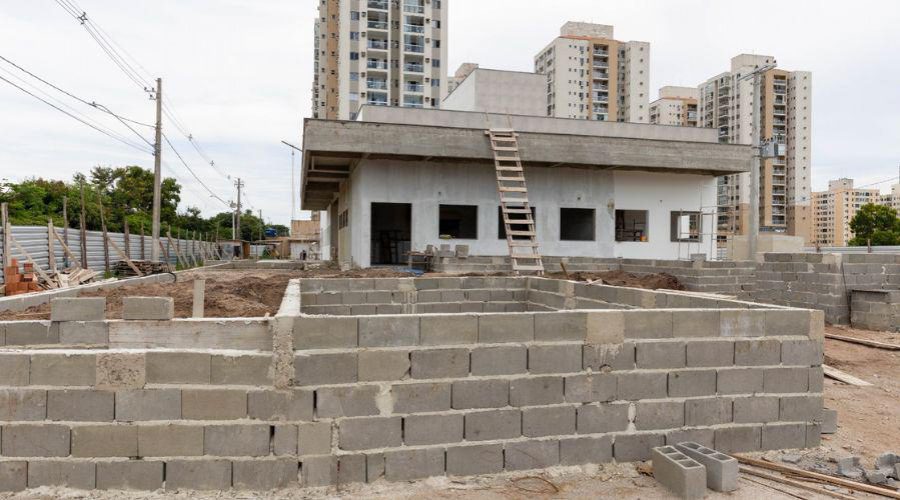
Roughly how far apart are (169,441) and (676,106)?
96985 mm

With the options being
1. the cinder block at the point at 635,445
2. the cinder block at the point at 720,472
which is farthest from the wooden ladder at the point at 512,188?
the cinder block at the point at 720,472

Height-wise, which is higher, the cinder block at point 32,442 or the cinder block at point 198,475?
the cinder block at point 32,442

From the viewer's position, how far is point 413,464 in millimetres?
4340

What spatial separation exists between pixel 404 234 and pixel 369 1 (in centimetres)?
4459

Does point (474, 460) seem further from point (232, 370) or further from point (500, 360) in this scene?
point (232, 370)

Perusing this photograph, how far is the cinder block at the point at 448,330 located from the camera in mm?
4527

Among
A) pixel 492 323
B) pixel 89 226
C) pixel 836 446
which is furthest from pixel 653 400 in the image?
pixel 89 226

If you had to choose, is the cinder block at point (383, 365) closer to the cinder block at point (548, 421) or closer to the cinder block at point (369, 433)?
the cinder block at point (369, 433)

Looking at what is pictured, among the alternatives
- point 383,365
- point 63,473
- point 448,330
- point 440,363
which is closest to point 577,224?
point 448,330

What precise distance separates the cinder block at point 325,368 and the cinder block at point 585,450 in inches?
72.3

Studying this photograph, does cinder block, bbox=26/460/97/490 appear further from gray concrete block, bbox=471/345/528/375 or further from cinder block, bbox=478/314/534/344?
cinder block, bbox=478/314/534/344

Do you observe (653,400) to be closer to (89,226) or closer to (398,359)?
(398,359)

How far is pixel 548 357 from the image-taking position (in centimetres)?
470

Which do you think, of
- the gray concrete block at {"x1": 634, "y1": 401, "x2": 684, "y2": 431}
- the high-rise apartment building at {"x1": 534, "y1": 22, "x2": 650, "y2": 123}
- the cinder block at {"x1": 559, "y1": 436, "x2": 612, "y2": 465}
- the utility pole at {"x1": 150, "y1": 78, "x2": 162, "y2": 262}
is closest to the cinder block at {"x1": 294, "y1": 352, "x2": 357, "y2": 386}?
the cinder block at {"x1": 559, "y1": 436, "x2": 612, "y2": 465}
